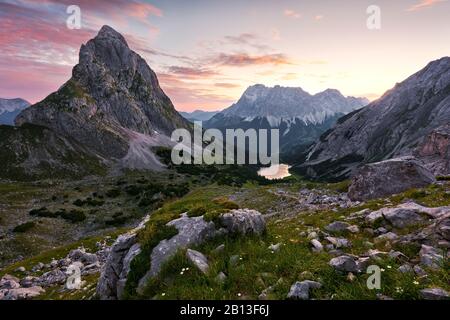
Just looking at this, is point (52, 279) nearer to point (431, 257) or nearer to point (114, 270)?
point (114, 270)

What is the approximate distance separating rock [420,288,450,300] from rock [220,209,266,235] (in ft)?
24.4

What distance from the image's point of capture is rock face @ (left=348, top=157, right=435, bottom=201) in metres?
28.9

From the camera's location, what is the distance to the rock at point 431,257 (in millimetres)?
9373

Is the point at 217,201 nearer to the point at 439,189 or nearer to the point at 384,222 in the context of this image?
the point at 384,222

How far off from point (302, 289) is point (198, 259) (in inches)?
161

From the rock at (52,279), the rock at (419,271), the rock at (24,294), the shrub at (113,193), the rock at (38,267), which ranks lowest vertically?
the shrub at (113,193)

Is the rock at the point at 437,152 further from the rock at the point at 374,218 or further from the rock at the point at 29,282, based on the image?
the rock at the point at 29,282

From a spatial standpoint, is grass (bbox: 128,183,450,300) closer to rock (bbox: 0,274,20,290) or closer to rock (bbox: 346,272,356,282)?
rock (bbox: 346,272,356,282)

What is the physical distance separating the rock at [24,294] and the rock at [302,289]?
2144 cm

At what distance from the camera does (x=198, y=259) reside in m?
11.5

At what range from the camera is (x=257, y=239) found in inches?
549

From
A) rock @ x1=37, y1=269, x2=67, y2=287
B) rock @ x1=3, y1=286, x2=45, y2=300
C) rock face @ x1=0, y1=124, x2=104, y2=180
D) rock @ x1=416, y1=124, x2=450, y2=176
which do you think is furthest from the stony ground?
rock face @ x1=0, y1=124, x2=104, y2=180

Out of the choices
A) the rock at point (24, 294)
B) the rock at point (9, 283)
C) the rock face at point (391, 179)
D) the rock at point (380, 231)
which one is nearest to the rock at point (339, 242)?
the rock at point (380, 231)

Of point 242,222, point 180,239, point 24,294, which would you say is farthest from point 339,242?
point 24,294
